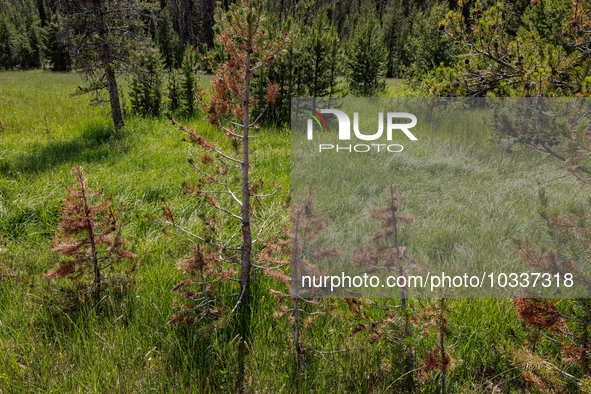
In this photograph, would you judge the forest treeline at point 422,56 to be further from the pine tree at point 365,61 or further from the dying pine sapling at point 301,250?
the dying pine sapling at point 301,250

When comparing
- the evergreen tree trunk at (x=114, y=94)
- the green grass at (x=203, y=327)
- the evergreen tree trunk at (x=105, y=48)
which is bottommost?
the green grass at (x=203, y=327)

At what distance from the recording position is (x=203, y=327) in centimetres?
219

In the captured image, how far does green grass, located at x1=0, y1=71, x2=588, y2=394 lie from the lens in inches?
82.0

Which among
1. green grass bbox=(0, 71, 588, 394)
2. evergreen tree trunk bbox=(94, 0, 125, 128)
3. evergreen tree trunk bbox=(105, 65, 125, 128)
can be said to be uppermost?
evergreen tree trunk bbox=(94, 0, 125, 128)

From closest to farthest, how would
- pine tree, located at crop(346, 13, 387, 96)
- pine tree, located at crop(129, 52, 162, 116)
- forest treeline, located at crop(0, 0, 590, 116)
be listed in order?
forest treeline, located at crop(0, 0, 590, 116)
pine tree, located at crop(129, 52, 162, 116)
pine tree, located at crop(346, 13, 387, 96)

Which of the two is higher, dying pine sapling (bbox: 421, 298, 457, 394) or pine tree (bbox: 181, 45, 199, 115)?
pine tree (bbox: 181, 45, 199, 115)

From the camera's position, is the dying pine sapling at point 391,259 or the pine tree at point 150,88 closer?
the dying pine sapling at point 391,259

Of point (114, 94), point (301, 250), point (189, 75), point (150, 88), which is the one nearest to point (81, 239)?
point (301, 250)

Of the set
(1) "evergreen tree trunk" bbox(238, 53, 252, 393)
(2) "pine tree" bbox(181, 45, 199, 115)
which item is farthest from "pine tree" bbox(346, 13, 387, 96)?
(1) "evergreen tree trunk" bbox(238, 53, 252, 393)

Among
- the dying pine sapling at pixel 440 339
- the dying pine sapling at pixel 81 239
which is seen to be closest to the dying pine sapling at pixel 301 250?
the dying pine sapling at pixel 440 339

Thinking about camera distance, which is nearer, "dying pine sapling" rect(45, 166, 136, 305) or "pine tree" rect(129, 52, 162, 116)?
"dying pine sapling" rect(45, 166, 136, 305)

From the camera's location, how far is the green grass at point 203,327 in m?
2.08

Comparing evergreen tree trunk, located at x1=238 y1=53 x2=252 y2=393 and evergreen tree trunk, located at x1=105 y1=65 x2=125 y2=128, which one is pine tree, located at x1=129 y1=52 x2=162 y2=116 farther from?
evergreen tree trunk, located at x1=238 y1=53 x2=252 y2=393

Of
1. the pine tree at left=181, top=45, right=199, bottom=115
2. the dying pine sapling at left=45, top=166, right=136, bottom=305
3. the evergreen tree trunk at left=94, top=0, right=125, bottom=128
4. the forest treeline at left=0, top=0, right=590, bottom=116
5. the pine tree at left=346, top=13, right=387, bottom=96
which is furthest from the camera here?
the pine tree at left=346, top=13, right=387, bottom=96
